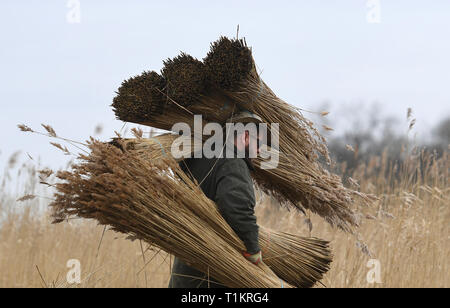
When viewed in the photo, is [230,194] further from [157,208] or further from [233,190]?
[157,208]

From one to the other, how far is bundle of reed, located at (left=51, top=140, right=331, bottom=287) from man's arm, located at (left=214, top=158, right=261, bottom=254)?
42mm

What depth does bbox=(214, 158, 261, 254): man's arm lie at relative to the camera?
240cm

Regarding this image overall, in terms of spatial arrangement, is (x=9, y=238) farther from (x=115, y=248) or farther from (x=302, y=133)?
(x=302, y=133)

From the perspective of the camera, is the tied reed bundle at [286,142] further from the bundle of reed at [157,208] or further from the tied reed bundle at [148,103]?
the bundle of reed at [157,208]

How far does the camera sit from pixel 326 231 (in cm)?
466

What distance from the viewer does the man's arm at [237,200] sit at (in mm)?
2404

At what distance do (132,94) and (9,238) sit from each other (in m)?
3.12

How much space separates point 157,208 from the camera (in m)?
2.30

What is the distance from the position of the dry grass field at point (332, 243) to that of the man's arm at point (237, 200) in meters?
1.26

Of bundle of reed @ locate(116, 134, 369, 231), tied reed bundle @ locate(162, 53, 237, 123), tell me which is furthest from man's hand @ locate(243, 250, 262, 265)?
tied reed bundle @ locate(162, 53, 237, 123)

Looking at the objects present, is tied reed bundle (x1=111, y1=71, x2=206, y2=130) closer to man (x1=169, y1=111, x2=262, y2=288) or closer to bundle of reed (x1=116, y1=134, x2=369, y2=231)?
bundle of reed (x1=116, y1=134, x2=369, y2=231)

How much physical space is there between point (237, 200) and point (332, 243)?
2.24 metres

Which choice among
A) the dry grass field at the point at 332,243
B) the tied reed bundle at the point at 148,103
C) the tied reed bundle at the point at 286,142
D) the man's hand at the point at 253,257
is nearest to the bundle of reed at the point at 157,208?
the man's hand at the point at 253,257

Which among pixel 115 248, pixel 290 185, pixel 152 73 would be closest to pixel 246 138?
pixel 290 185
